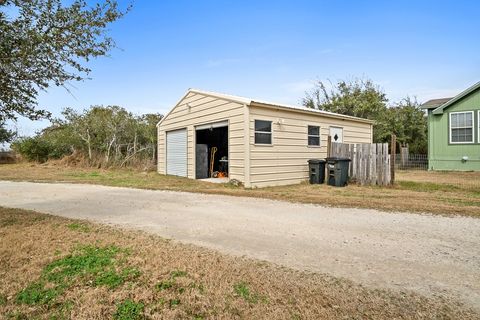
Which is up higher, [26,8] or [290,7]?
[290,7]

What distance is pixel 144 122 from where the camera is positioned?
20.8 meters

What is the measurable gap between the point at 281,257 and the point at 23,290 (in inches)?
104

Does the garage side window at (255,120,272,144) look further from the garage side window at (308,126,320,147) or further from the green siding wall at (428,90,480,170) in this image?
the green siding wall at (428,90,480,170)

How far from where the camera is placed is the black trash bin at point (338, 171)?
10406 millimetres

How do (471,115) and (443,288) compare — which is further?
(471,115)

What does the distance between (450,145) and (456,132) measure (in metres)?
0.77

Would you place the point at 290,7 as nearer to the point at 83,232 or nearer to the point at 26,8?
the point at 26,8

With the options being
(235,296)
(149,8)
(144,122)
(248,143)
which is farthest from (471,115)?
(144,122)

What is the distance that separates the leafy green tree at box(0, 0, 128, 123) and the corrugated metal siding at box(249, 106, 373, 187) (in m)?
6.15

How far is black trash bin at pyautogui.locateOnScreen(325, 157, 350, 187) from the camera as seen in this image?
1041 centimetres

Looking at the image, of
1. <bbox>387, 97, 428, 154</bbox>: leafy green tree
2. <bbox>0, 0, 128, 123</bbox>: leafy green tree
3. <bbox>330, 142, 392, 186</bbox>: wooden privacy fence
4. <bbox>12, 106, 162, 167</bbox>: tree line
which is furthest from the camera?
<bbox>387, 97, 428, 154</bbox>: leafy green tree

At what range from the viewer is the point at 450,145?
1573 centimetres

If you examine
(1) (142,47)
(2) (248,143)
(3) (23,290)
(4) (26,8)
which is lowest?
(3) (23,290)

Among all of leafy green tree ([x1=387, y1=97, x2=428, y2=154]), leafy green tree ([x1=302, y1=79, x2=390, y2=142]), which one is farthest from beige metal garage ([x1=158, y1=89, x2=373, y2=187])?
leafy green tree ([x1=302, y1=79, x2=390, y2=142])
